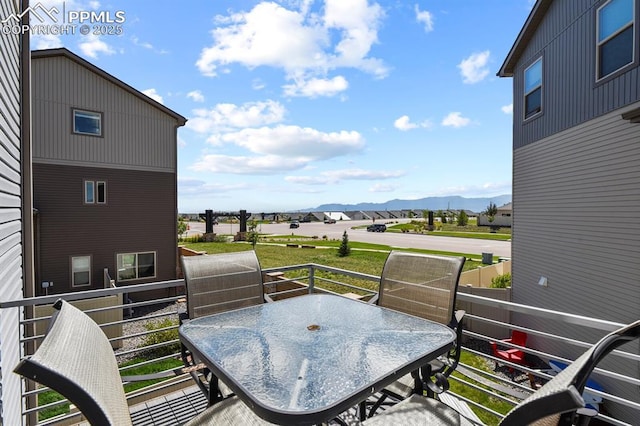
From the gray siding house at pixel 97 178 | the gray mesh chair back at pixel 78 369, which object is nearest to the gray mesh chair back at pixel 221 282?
the gray mesh chair back at pixel 78 369

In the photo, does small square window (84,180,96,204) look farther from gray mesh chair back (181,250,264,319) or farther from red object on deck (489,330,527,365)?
red object on deck (489,330,527,365)

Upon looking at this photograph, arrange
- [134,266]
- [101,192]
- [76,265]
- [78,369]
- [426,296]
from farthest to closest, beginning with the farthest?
[134,266], [101,192], [76,265], [426,296], [78,369]

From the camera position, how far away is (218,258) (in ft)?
8.23

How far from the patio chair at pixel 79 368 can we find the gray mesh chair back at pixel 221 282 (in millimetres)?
1107

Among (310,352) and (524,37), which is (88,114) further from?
(524,37)

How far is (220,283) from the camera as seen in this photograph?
245 centimetres

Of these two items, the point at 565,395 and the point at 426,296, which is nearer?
the point at 565,395

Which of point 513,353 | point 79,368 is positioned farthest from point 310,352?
point 513,353

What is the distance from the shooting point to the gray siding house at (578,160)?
4773 mm

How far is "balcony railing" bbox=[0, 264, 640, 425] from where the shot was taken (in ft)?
7.16

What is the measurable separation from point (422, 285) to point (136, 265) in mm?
10201

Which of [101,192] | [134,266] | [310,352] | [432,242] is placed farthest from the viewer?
[432,242]

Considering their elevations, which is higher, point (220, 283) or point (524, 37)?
point (524, 37)

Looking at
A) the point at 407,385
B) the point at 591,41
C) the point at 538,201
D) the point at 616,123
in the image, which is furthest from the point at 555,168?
the point at 407,385
